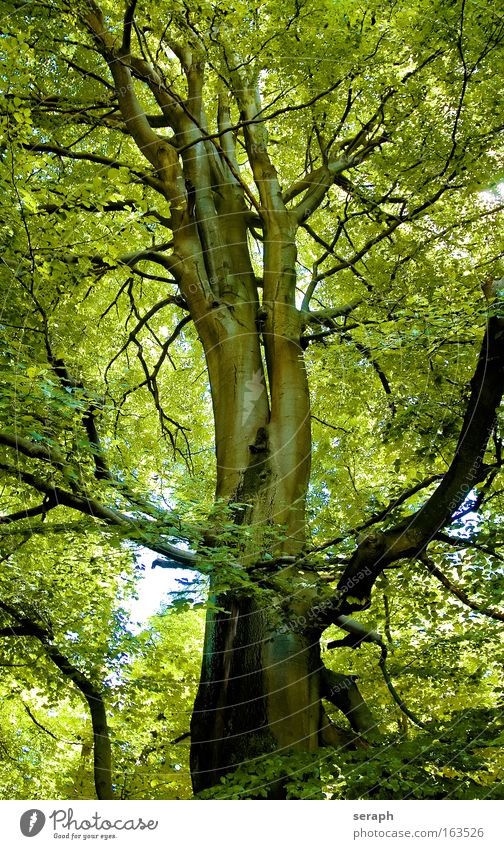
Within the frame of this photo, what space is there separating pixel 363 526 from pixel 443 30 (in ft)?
14.2

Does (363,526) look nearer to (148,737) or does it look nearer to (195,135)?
(148,737)

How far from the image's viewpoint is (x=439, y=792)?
3955 mm

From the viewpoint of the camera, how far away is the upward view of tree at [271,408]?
14.4 ft
